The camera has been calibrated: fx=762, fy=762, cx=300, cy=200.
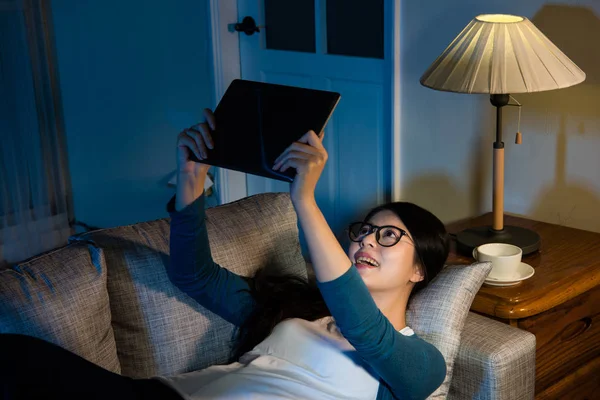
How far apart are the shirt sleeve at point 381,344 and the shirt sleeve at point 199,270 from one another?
0.37 m

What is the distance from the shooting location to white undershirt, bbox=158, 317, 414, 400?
1.43 m

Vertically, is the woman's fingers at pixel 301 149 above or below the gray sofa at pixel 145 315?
above

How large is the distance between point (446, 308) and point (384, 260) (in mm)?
194

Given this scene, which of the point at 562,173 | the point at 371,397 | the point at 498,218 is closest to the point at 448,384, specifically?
the point at 371,397

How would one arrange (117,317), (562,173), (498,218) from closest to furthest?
(117,317) < (498,218) < (562,173)

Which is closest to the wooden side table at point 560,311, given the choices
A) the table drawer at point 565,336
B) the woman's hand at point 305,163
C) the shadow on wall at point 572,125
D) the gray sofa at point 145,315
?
the table drawer at point 565,336

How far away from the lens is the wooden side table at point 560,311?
1.78 m

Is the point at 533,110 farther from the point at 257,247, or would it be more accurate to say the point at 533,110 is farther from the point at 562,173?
the point at 257,247

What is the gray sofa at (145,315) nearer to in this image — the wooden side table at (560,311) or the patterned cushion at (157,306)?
the patterned cushion at (157,306)

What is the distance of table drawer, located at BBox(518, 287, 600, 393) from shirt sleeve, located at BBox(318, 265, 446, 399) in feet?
1.48

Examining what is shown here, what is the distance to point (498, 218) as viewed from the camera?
2.10 m

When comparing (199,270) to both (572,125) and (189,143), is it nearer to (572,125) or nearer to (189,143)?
(189,143)

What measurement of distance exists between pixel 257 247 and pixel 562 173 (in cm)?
106

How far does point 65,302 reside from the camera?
4.68 ft
